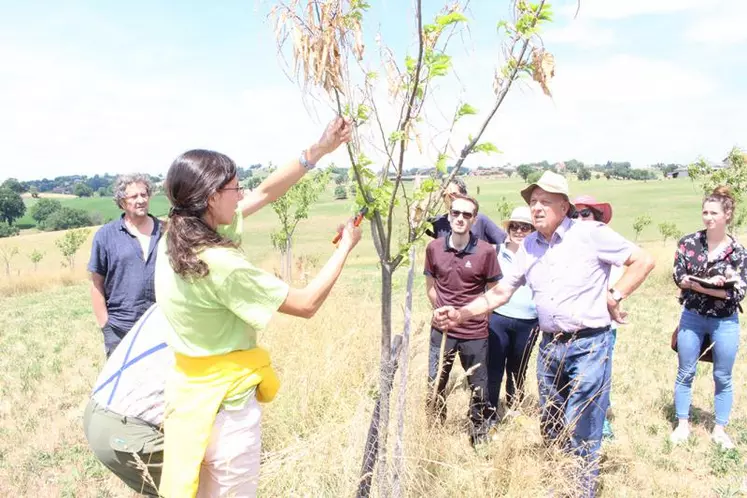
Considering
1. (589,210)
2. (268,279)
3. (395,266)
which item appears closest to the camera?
(268,279)

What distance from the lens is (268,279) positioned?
1812mm

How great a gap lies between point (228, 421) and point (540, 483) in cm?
179

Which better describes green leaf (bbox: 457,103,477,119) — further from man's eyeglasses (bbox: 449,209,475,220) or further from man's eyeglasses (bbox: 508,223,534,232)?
man's eyeglasses (bbox: 508,223,534,232)

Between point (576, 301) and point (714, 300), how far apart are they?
1.85 meters

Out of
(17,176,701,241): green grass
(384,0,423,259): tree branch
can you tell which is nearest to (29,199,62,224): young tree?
(17,176,701,241): green grass

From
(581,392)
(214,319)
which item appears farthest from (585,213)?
(214,319)

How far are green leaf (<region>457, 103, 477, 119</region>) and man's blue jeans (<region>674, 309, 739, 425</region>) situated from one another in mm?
3248

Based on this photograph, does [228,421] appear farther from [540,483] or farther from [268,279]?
[540,483]

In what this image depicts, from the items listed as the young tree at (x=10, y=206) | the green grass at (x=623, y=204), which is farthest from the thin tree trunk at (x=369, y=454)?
the young tree at (x=10, y=206)

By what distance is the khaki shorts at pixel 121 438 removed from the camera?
81.8 inches

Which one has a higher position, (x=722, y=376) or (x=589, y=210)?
(x=589, y=210)

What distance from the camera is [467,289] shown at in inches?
161

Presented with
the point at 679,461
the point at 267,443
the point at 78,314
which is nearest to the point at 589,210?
the point at 679,461

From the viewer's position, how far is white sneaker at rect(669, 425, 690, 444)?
166 inches
